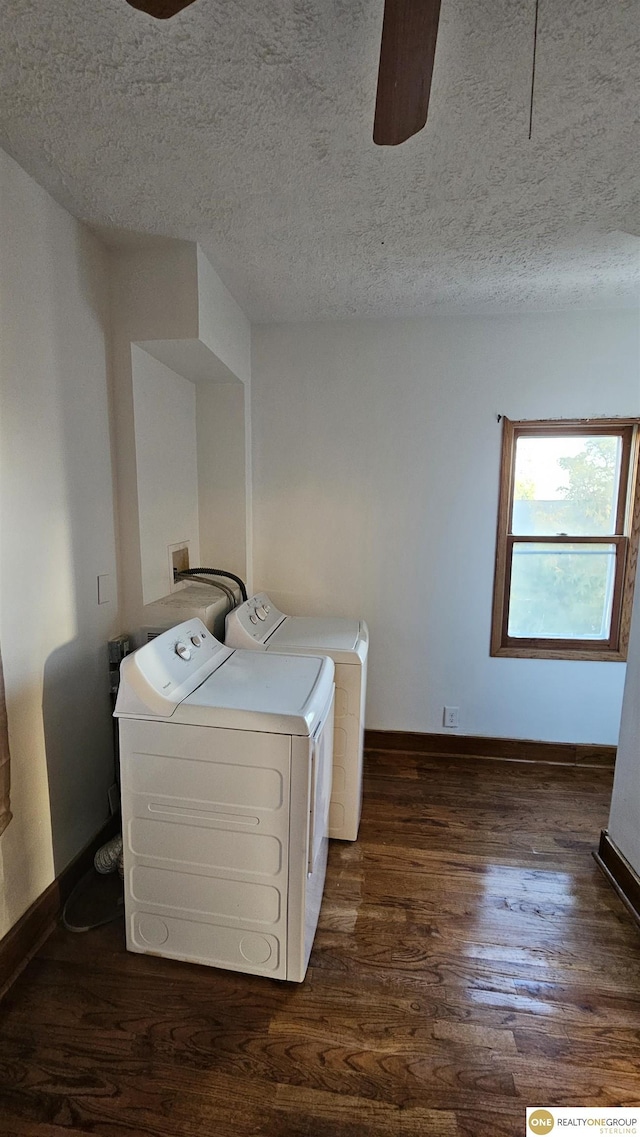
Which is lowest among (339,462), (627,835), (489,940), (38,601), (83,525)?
(489,940)

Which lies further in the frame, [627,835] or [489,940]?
[627,835]

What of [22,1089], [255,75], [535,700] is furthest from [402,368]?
[22,1089]

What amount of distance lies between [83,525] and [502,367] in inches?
83.8

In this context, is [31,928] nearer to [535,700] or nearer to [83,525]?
[83,525]

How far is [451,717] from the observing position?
2.58 m

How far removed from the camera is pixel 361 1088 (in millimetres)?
1112

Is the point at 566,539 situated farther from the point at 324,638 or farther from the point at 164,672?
the point at 164,672

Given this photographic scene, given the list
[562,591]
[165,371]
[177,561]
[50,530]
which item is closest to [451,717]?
[562,591]

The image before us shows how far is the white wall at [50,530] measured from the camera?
52.9 inches

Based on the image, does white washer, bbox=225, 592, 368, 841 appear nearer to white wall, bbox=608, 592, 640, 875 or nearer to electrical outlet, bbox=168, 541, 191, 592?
electrical outlet, bbox=168, 541, 191, 592

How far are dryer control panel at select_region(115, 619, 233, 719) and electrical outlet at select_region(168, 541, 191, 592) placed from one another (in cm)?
65

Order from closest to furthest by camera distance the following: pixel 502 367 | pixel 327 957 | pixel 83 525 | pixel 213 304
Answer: pixel 327 957 < pixel 83 525 < pixel 213 304 < pixel 502 367

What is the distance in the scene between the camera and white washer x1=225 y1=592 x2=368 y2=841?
6.05 ft

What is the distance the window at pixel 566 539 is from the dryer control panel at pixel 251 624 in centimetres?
124
